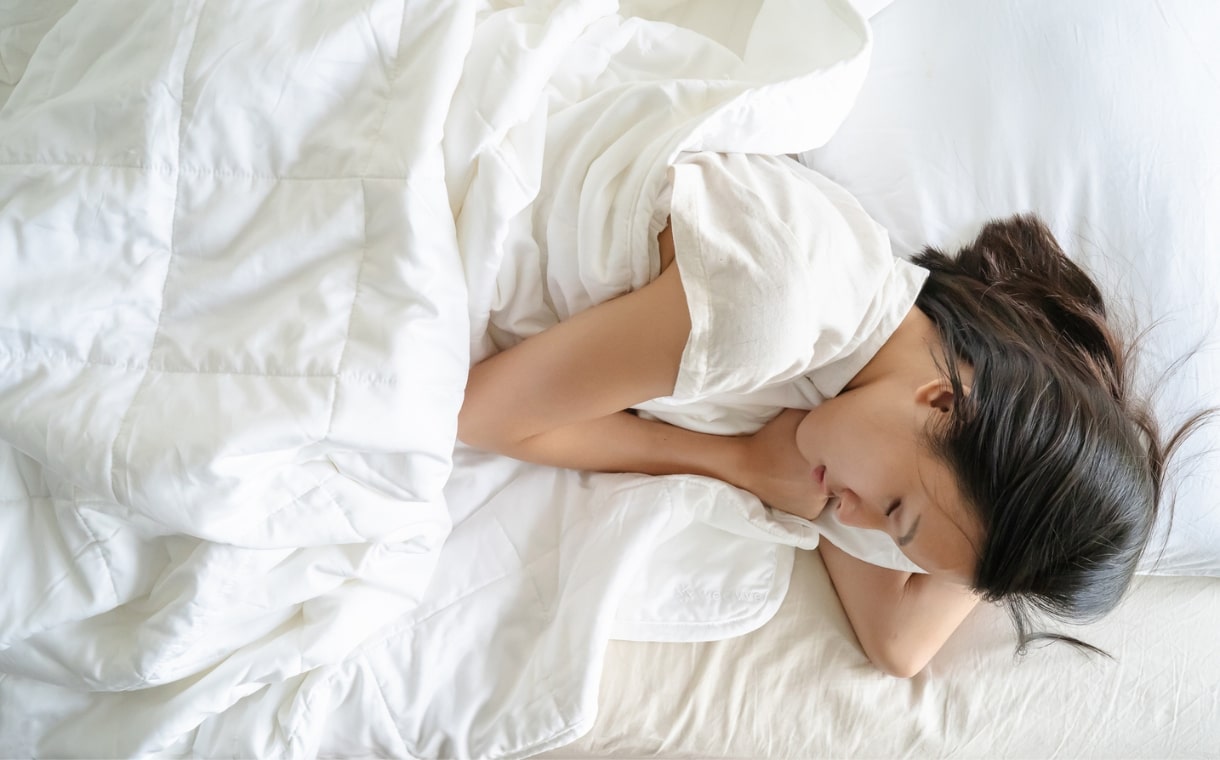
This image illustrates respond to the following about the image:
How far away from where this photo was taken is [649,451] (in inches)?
34.2

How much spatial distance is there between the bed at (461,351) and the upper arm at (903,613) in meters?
0.03

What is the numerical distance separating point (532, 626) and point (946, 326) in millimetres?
486

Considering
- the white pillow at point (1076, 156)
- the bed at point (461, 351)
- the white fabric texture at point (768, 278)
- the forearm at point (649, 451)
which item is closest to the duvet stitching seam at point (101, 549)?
the bed at point (461, 351)

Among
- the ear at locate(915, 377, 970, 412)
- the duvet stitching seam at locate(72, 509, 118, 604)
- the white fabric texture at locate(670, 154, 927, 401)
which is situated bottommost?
the duvet stitching seam at locate(72, 509, 118, 604)

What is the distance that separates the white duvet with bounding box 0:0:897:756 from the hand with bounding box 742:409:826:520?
175 millimetres

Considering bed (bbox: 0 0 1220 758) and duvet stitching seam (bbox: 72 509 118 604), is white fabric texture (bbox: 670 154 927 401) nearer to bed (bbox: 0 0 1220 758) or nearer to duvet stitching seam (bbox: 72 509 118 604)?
bed (bbox: 0 0 1220 758)

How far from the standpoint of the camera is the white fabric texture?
2.12ft

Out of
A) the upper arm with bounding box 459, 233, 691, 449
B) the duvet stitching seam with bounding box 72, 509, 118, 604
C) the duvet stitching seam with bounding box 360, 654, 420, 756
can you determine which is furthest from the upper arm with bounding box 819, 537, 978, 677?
the duvet stitching seam with bounding box 72, 509, 118, 604

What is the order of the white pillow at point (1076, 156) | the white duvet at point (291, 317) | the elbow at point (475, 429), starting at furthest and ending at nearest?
the white pillow at point (1076, 156), the elbow at point (475, 429), the white duvet at point (291, 317)

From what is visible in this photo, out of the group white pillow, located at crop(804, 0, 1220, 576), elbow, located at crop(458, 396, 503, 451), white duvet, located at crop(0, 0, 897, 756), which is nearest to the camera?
white duvet, located at crop(0, 0, 897, 756)

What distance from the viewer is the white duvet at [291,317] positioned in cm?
63

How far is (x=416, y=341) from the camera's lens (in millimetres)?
656

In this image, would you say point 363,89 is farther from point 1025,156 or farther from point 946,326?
point 1025,156

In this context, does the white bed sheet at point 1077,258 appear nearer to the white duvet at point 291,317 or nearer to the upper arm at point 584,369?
the white duvet at point 291,317
